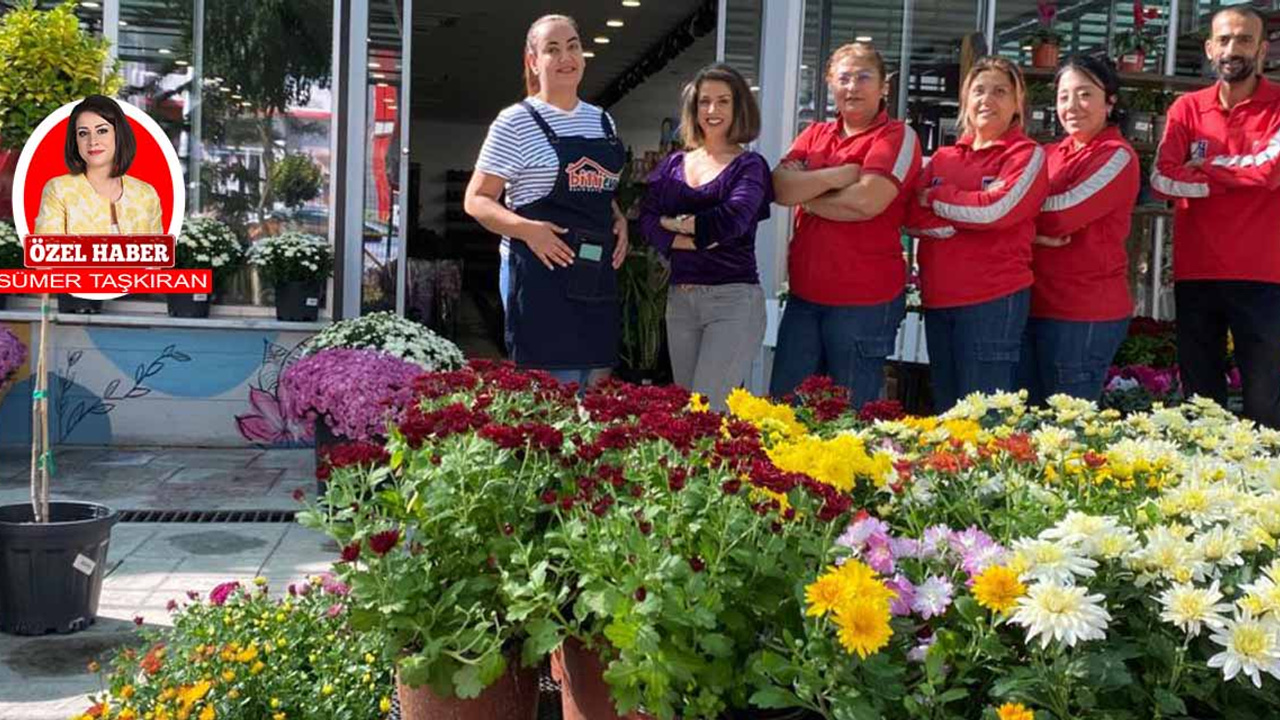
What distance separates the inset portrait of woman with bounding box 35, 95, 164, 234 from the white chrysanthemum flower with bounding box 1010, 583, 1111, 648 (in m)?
2.84

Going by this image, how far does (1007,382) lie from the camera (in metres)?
3.79

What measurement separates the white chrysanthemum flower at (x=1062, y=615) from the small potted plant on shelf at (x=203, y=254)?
5069 mm

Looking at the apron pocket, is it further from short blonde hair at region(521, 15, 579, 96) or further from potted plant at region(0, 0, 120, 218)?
potted plant at region(0, 0, 120, 218)

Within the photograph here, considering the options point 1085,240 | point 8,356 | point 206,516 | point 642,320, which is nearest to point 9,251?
point 8,356

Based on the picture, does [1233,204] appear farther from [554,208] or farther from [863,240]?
[554,208]

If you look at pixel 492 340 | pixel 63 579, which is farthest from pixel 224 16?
pixel 492 340

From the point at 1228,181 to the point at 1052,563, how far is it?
9.53 ft

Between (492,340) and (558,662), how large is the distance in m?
10.6

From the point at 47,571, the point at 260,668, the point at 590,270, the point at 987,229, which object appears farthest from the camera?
the point at 987,229

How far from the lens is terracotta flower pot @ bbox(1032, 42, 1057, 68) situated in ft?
20.5

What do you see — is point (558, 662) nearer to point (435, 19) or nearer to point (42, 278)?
point (42, 278)

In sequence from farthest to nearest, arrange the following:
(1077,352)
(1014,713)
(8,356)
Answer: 1. (8,356)
2. (1077,352)
3. (1014,713)

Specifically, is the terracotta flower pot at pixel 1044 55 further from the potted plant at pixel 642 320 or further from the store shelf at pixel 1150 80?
the potted plant at pixel 642 320

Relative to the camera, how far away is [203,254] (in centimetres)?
589
